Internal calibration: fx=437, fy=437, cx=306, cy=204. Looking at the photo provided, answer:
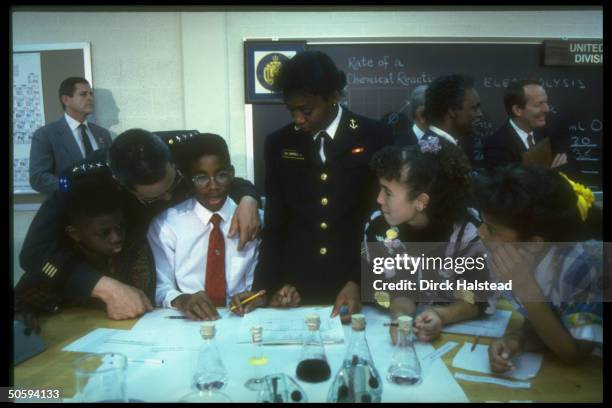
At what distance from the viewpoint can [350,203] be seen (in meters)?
1.64

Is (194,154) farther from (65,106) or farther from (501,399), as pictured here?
(501,399)

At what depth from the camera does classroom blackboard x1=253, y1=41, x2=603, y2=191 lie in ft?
6.50

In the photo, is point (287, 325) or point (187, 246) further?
point (187, 246)

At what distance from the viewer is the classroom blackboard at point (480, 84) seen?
1.98m

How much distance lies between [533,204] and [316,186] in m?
0.74

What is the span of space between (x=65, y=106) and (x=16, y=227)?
0.51 meters

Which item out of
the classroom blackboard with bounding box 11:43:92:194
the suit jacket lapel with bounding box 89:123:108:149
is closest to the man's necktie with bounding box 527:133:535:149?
the suit jacket lapel with bounding box 89:123:108:149

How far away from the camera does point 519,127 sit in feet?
6.63

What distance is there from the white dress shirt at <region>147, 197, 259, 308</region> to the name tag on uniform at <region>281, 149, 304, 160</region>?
1.05ft

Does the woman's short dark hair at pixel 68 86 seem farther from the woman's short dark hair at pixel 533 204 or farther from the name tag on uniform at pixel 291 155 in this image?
the woman's short dark hair at pixel 533 204

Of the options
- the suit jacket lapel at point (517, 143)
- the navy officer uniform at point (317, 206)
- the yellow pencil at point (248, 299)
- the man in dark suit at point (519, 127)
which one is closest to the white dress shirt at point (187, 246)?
the navy officer uniform at point (317, 206)

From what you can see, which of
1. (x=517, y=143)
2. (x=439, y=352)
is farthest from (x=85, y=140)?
(x=517, y=143)

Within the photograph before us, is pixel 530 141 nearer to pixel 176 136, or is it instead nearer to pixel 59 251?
pixel 176 136

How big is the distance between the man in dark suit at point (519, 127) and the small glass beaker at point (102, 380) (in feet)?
5.02
